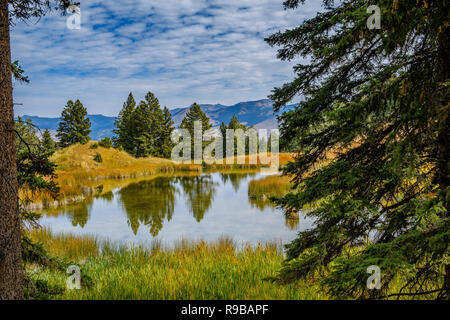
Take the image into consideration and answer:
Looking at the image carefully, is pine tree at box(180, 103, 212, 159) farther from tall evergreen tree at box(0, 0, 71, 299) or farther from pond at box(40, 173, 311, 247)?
tall evergreen tree at box(0, 0, 71, 299)

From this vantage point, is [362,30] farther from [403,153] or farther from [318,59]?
[318,59]

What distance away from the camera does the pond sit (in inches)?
506

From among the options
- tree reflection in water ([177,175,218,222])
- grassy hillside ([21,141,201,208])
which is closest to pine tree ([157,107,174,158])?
grassy hillside ([21,141,201,208])

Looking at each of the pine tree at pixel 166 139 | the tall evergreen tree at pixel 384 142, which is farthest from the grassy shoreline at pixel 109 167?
the tall evergreen tree at pixel 384 142

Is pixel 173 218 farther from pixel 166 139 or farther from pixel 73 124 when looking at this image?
pixel 73 124

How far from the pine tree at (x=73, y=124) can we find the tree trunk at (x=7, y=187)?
2242 inches

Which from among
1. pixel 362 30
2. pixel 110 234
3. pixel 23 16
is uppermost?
pixel 23 16

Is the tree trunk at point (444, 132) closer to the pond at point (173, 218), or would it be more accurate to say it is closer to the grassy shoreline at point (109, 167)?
the pond at point (173, 218)

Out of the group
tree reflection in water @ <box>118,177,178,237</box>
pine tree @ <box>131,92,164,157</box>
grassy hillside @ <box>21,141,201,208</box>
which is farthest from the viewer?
pine tree @ <box>131,92,164,157</box>

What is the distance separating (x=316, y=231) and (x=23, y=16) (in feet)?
18.1

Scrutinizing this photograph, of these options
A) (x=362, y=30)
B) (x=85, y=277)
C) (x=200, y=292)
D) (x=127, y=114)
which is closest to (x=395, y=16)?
(x=362, y=30)

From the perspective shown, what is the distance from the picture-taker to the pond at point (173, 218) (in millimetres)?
12859

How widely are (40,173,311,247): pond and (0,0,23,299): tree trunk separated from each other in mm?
5967

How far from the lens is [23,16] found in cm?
465
